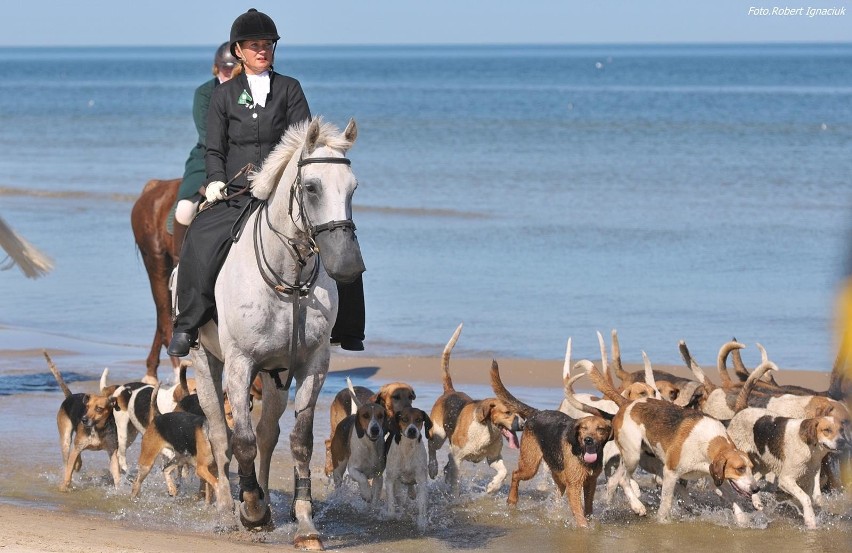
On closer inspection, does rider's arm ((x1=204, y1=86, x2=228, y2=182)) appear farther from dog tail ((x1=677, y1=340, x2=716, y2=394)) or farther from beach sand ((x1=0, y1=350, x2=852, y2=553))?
dog tail ((x1=677, y1=340, x2=716, y2=394))

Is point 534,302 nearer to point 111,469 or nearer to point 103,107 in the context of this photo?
point 111,469

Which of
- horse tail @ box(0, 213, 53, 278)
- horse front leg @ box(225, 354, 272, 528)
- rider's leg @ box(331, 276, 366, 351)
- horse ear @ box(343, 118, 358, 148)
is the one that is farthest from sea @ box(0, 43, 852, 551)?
horse ear @ box(343, 118, 358, 148)

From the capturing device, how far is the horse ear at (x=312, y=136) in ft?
22.0

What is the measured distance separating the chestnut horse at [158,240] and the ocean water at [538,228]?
3.45 ft

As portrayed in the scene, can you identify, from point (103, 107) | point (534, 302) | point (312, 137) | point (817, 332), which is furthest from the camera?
point (103, 107)

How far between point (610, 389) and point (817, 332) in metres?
5.43

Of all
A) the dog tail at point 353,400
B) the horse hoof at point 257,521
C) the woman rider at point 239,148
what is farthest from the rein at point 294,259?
the dog tail at point 353,400

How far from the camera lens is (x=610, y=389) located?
920cm

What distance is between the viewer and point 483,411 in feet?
29.3

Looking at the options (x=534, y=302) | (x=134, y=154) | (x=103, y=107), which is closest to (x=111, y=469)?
(x=534, y=302)

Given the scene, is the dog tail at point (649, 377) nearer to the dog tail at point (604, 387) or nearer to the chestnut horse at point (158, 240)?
the dog tail at point (604, 387)

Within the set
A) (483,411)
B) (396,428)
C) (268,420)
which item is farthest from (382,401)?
(268,420)

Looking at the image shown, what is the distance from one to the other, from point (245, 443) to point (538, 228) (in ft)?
47.7

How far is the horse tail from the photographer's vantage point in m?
9.11
